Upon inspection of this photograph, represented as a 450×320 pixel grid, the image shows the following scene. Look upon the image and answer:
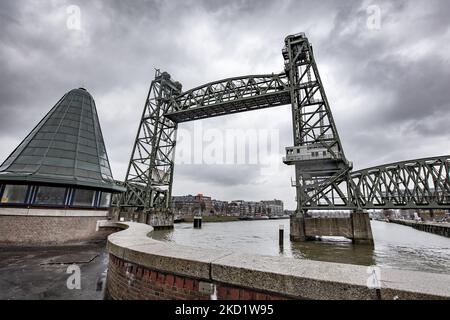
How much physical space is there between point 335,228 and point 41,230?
2342cm

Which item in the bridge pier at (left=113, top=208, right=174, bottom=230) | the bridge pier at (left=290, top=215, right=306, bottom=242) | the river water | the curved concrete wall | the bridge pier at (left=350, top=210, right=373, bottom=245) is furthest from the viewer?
the bridge pier at (left=113, top=208, right=174, bottom=230)

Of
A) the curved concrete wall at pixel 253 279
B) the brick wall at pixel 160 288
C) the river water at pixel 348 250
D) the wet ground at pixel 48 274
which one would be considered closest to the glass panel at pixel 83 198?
the wet ground at pixel 48 274

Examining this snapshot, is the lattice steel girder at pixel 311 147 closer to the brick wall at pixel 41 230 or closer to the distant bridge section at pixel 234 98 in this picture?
the distant bridge section at pixel 234 98

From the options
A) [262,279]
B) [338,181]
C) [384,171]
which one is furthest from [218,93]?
[262,279]

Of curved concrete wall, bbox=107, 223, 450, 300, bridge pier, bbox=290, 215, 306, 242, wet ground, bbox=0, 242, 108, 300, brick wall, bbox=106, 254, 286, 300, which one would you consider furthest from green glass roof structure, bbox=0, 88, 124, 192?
bridge pier, bbox=290, 215, 306, 242

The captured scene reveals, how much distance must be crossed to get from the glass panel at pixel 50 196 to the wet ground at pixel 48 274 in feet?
6.53

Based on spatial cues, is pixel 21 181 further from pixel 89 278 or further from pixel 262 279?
pixel 262 279

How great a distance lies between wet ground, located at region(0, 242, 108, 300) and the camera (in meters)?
4.04

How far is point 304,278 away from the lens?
1.98m

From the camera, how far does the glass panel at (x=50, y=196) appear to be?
30.1 ft

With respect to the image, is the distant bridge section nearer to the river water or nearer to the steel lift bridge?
the steel lift bridge

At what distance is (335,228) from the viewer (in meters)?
22.1

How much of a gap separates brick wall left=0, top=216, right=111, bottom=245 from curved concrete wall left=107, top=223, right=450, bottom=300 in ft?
26.6
